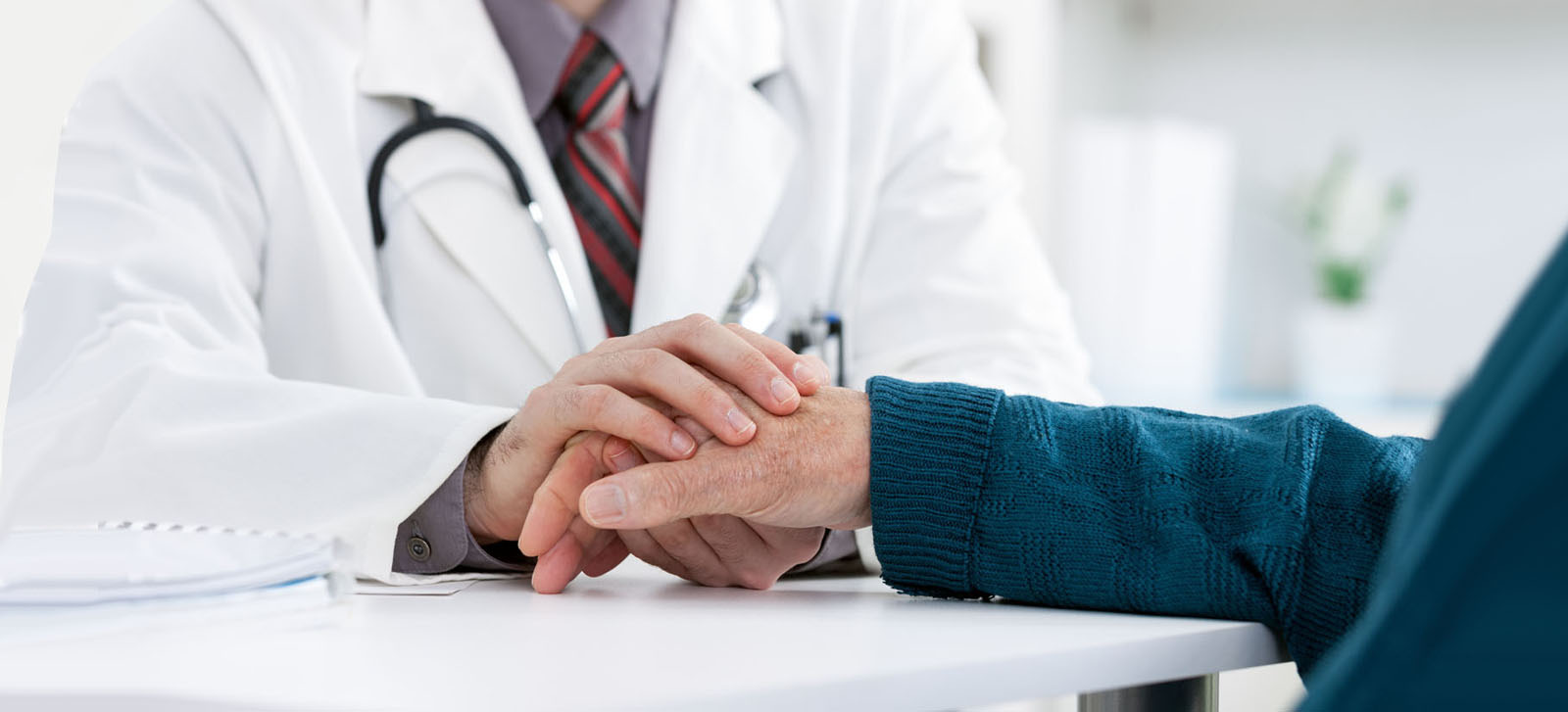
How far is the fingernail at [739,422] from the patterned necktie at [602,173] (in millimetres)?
467

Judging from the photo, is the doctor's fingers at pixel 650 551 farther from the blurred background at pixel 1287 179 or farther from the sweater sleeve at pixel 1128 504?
the blurred background at pixel 1287 179

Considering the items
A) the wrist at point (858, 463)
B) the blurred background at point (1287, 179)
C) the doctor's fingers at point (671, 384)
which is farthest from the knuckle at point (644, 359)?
the blurred background at point (1287, 179)

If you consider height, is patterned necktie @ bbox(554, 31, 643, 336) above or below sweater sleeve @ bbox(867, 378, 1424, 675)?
above

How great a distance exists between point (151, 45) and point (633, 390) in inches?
22.6

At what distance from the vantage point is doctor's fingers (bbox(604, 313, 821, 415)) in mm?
723

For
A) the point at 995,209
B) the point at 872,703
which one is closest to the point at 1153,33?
the point at 995,209

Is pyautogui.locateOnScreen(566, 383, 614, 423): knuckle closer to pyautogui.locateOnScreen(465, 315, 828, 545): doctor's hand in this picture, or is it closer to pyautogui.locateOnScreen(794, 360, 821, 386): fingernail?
pyautogui.locateOnScreen(465, 315, 828, 545): doctor's hand

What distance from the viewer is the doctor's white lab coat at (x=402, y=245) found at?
82 cm

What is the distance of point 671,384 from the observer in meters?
0.73

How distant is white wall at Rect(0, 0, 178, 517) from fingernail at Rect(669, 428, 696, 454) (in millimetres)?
946

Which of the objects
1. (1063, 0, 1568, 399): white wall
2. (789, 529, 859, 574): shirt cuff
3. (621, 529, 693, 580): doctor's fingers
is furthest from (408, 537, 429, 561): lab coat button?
(1063, 0, 1568, 399): white wall

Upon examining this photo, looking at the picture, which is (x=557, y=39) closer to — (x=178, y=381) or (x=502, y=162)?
(x=502, y=162)

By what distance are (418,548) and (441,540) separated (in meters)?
0.02

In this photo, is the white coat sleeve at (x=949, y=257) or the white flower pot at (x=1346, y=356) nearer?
the white coat sleeve at (x=949, y=257)
